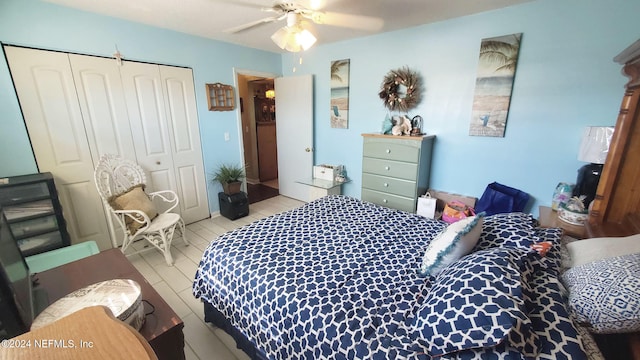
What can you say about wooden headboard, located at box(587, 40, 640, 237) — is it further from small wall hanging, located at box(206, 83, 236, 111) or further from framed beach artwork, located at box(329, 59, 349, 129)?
small wall hanging, located at box(206, 83, 236, 111)

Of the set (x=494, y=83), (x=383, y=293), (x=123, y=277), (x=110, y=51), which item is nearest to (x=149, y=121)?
(x=110, y=51)

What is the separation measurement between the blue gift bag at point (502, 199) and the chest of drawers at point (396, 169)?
0.65 meters

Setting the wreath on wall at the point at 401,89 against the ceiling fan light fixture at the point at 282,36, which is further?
the wreath on wall at the point at 401,89

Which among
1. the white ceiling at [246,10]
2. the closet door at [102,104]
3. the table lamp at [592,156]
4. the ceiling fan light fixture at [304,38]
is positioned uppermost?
the white ceiling at [246,10]

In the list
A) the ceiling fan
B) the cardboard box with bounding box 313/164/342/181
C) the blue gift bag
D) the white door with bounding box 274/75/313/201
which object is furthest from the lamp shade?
the white door with bounding box 274/75/313/201

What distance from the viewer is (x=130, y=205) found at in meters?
2.36

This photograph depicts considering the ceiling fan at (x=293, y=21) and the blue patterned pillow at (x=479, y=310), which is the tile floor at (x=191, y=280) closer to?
the blue patterned pillow at (x=479, y=310)

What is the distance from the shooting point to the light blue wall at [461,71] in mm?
2059

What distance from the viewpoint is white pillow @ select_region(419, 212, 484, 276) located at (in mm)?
1268

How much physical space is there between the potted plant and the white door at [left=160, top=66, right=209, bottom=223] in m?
0.21

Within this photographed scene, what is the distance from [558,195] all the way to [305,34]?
248 centimetres

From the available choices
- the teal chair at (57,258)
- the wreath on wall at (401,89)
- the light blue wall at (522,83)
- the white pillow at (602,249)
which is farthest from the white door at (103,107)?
the white pillow at (602,249)

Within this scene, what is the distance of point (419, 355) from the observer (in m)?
0.92

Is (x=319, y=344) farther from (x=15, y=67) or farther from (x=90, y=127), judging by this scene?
(x=15, y=67)
